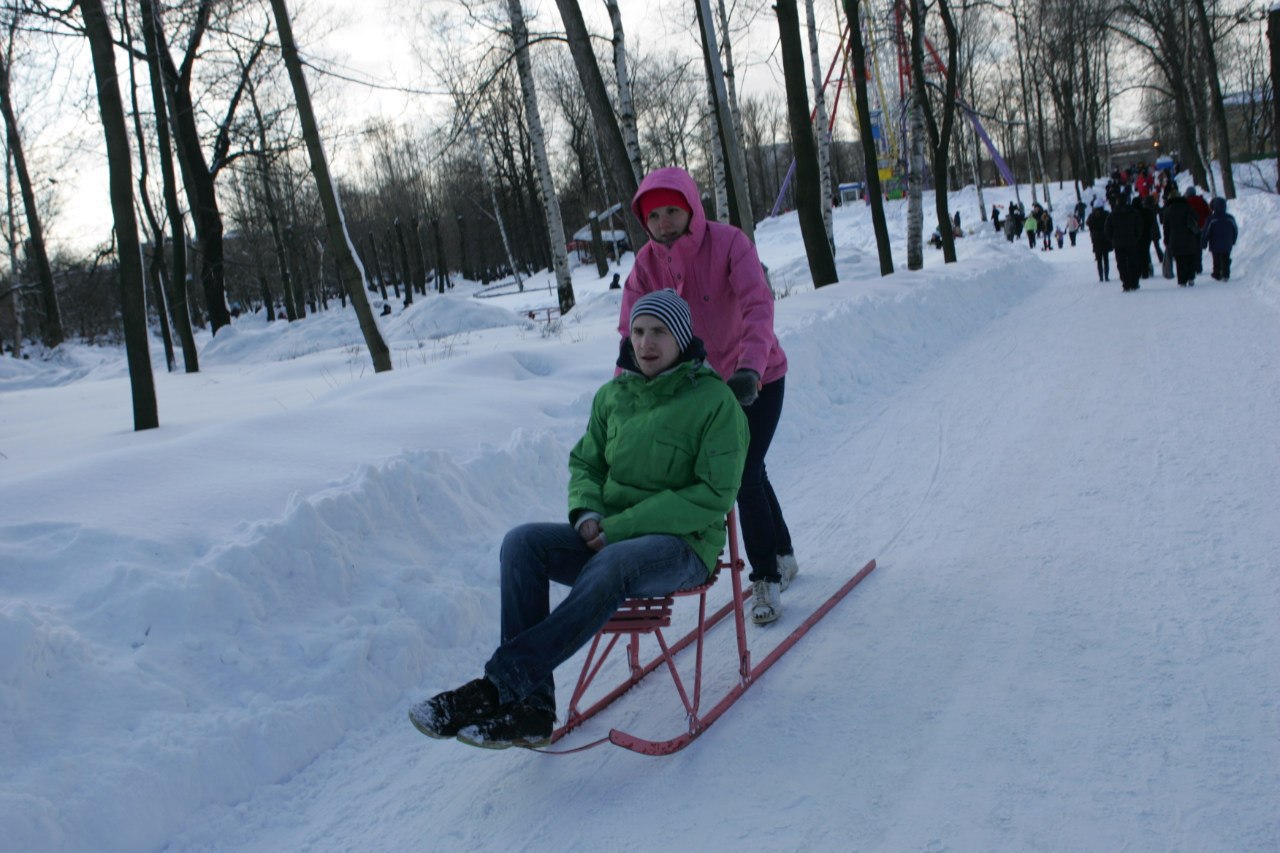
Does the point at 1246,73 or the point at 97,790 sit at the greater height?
the point at 1246,73

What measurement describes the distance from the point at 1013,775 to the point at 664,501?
142 cm

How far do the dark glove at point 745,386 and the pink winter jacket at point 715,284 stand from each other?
12 cm

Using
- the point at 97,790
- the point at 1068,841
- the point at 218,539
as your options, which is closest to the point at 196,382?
the point at 218,539

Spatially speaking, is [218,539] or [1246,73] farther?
[1246,73]

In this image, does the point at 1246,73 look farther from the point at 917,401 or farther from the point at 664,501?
the point at 664,501

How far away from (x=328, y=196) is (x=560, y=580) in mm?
8007

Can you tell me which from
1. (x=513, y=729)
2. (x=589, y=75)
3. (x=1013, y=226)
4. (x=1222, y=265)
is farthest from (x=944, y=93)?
(x=513, y=729)

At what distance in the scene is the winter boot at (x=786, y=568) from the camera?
454 cm

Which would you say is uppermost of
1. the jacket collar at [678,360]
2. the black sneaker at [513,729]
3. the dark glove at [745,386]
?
the jacket collar at [678,360]

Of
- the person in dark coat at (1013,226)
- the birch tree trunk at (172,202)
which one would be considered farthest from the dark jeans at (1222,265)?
the person in dark coat at (1013,226)

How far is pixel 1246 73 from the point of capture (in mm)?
50656

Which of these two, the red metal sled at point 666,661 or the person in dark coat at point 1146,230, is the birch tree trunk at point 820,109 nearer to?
the person in dark coat at point 1146,230

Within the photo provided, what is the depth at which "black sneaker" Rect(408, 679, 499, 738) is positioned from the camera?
2869 mm

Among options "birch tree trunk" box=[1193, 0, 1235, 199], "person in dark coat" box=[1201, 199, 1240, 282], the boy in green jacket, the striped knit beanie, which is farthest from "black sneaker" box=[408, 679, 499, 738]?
"birch tree trunk" box=[1193, 0, 1235, 199]
